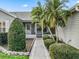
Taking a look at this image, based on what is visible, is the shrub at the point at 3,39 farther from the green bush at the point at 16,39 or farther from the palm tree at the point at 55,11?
the green bush at the point at 16,39

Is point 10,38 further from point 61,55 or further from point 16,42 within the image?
point 61,55

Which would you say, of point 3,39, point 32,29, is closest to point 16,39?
point 3,39

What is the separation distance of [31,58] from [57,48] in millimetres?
4287

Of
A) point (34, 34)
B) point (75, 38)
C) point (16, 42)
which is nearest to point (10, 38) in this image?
point (16, 42)

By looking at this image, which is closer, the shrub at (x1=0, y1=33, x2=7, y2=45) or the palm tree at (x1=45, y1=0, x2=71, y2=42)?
the palm tree at (x1=45, y1=0, x2=71, y2=42)

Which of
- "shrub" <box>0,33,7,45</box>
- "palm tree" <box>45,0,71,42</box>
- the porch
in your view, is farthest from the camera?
the porch

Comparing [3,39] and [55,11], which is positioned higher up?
[55,11]

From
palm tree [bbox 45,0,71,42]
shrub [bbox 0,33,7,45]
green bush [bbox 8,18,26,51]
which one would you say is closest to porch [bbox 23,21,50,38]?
shrub [bbox 0,33,7,45]

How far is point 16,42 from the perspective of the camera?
1734 centimetres

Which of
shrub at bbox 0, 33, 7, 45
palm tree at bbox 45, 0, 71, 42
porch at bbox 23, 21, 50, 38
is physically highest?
palm tree at bbox 45, 0, 71, 42

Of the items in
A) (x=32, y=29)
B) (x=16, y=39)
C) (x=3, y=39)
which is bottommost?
(x=3, y=39)

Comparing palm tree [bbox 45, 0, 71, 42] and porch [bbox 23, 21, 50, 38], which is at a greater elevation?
palm tree [bbox 45, 0, 71, 42]

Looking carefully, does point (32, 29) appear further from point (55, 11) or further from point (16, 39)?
point (16, 39)

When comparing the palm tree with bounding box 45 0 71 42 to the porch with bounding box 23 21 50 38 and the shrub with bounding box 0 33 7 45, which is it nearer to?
the shrub with bounding box 0 33 7 45
